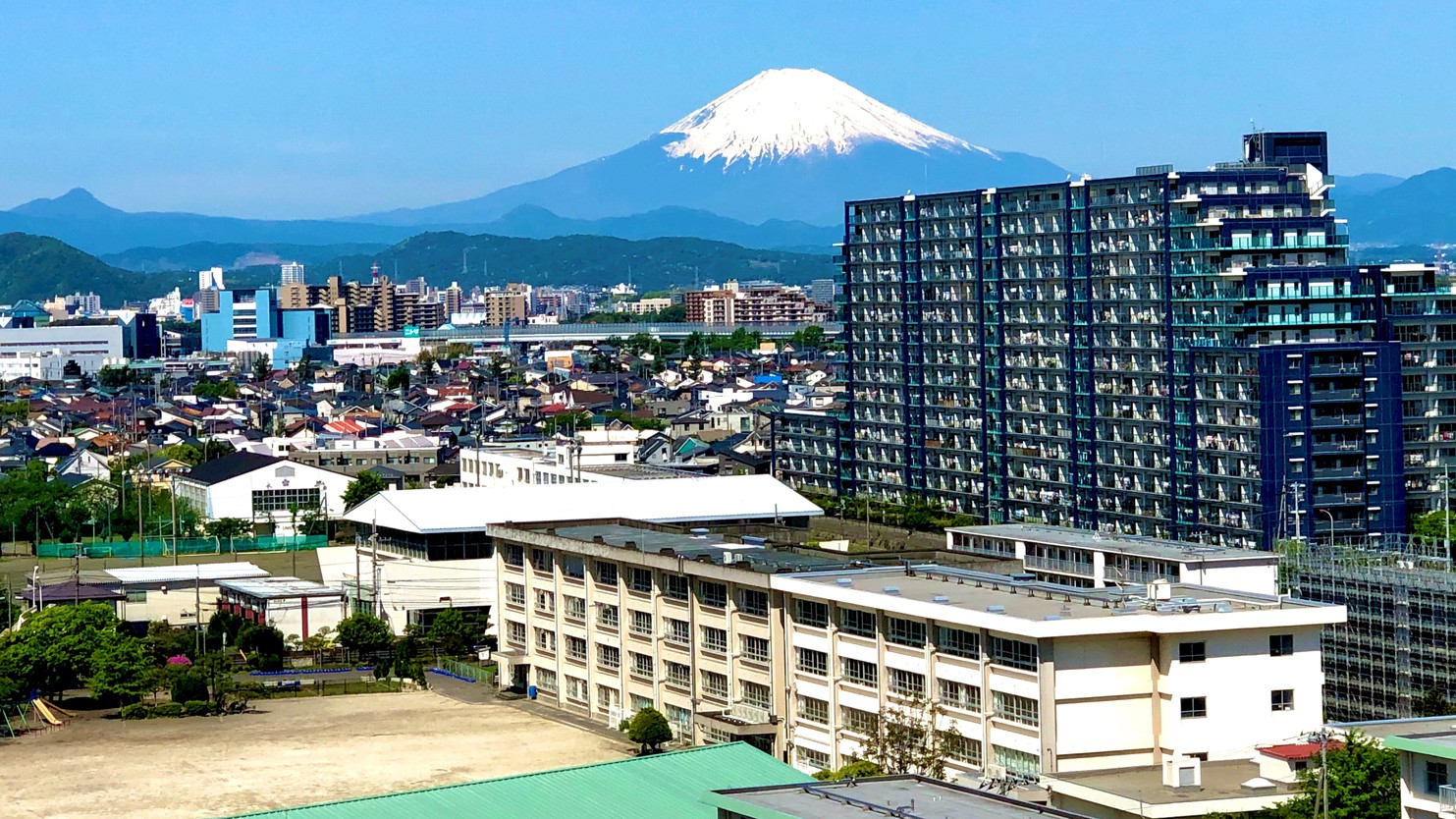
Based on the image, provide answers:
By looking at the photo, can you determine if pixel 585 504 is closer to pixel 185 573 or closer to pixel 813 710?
pixel 185 573

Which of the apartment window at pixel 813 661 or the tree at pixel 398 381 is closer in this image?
the apartment window at pixel 813 661

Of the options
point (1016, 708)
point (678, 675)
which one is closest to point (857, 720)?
point (1016, 708)

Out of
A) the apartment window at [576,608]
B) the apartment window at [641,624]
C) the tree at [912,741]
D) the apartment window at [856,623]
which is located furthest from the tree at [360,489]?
the tree at [912,741]

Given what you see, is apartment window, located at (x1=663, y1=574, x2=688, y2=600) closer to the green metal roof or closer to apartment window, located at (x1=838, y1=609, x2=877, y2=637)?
apartment window, located at (x1=838, y1=609, x2=877, y2=637)

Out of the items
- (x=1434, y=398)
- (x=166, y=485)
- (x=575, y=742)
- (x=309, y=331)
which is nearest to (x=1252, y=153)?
(x=1434, y=398)

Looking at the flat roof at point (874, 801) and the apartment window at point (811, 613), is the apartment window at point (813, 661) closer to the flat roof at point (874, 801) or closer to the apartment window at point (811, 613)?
the apartment window at point (811, 613)
